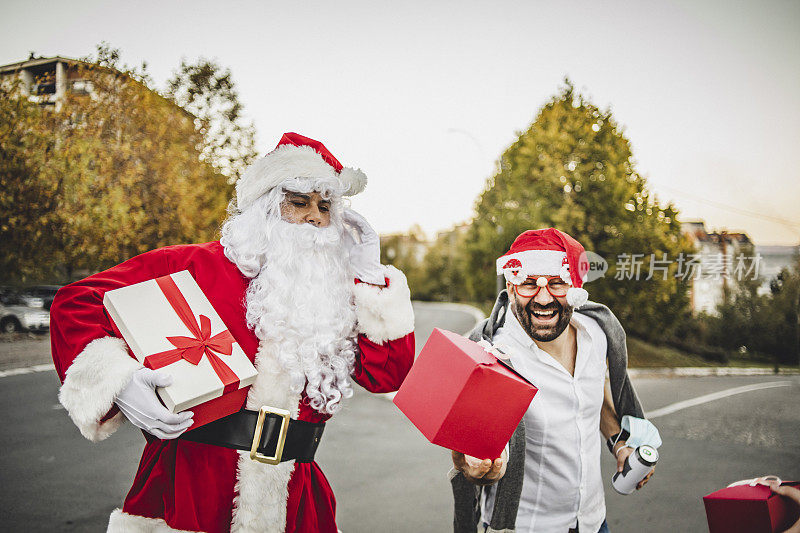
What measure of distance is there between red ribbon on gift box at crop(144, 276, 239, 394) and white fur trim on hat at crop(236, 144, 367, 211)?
63 centimetres

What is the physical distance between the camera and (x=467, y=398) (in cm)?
146

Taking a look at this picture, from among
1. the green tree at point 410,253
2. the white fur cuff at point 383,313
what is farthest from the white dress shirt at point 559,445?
Result: the green tree at point 410,253

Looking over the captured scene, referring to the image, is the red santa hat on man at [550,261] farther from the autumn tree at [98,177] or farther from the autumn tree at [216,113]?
the autumn tree at [216,113]

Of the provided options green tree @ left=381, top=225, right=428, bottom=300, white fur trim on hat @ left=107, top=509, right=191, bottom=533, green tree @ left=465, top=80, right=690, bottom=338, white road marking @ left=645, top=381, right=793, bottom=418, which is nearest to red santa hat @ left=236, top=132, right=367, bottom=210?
white fur trim on hat @ left=107, top=509, right=191, bottom=533

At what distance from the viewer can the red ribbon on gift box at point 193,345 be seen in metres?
1.53

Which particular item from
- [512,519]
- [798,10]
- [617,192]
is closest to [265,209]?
[512,519]

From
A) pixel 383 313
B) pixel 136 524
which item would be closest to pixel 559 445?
pixel 383 313

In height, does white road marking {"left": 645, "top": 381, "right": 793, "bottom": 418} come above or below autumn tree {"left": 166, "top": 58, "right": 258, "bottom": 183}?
below

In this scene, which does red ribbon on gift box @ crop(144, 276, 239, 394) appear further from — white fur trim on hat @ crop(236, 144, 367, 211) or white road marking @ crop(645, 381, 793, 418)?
white road marking @ crop(645, 381, 793, 418)

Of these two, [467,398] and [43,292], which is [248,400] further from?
[43,292]

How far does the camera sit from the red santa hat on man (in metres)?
2.16

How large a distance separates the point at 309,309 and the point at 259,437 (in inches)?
20.6

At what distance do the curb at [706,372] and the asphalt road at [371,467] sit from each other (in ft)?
16.6

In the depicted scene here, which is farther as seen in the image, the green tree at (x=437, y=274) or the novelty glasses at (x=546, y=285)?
the green tree at (x=437, y=274)
